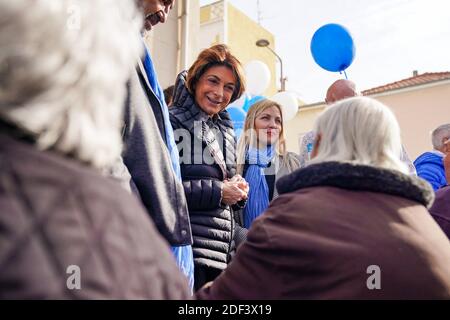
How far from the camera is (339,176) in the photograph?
1242 mm

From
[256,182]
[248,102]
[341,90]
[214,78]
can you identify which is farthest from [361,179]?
[248,102]

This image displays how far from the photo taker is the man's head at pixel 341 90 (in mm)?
3621

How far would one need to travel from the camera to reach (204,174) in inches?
86.4

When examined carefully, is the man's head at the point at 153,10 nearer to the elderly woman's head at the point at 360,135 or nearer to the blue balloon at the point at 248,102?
the elderly woman's head at the point at 360,135

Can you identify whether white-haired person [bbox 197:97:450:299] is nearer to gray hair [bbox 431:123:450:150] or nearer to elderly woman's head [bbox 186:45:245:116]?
elderly woman's head [bbox 186:45:245:116]

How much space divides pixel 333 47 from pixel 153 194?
385 centimetres

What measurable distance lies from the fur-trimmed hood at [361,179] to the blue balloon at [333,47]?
3690 mm

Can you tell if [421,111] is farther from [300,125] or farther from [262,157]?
[262,157]

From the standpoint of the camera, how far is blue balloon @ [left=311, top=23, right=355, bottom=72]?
4703 millimetres

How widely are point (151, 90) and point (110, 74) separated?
0.87m

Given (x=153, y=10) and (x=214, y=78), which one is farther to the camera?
(x=214, y=78)

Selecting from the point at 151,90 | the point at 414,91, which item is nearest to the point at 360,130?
the point at 151,90
